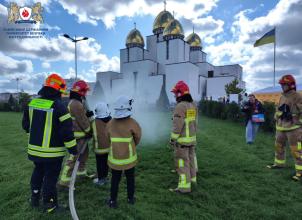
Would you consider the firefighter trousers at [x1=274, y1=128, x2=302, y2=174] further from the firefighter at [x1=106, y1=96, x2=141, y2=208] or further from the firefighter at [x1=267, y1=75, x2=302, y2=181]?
the firefighter at [x1=106, y1=96, x2=141, y2=208]

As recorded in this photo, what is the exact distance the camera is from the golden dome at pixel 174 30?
49.7m

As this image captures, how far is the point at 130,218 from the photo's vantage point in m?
3.48

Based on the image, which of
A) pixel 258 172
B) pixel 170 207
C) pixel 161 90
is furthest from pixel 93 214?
pixel 161 90

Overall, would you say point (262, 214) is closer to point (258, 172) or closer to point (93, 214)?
point (258, 172)

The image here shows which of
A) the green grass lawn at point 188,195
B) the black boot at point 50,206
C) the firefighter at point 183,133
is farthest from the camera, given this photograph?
the firefighter at point 183,133

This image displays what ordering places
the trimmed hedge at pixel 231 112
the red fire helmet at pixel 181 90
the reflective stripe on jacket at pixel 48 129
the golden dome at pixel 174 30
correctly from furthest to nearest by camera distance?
1. the golden dome at pixel 174 30
2. the trimmed hedge at pixel 231 112
3. the red fire helmet at pixel 181 90
4. the reflective stripe on jacket at pixel 48 129

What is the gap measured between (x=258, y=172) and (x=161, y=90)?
42819 millimetres

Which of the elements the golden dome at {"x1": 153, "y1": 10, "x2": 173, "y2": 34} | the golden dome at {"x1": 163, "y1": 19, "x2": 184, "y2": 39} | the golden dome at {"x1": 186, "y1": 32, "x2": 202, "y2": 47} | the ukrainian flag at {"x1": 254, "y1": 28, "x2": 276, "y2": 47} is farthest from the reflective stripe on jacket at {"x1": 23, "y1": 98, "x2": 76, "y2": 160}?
the golden dome at {"x1": 186, "y1": 32, "x2": 202, "y2": 47}

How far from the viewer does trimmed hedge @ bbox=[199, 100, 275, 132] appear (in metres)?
12.8

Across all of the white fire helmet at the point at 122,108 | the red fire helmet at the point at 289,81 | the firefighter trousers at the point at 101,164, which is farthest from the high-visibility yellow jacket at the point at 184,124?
the red fire helmet at the point at 289,81

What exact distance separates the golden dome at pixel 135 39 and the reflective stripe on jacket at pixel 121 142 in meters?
53.4

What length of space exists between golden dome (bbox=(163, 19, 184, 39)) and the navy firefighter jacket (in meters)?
49.1

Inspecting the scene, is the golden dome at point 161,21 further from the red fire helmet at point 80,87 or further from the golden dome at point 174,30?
the red fire helmet at point 80,87

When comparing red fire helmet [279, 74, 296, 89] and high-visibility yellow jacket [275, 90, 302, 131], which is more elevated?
red fire helmet [279, 74, 296, 89]
